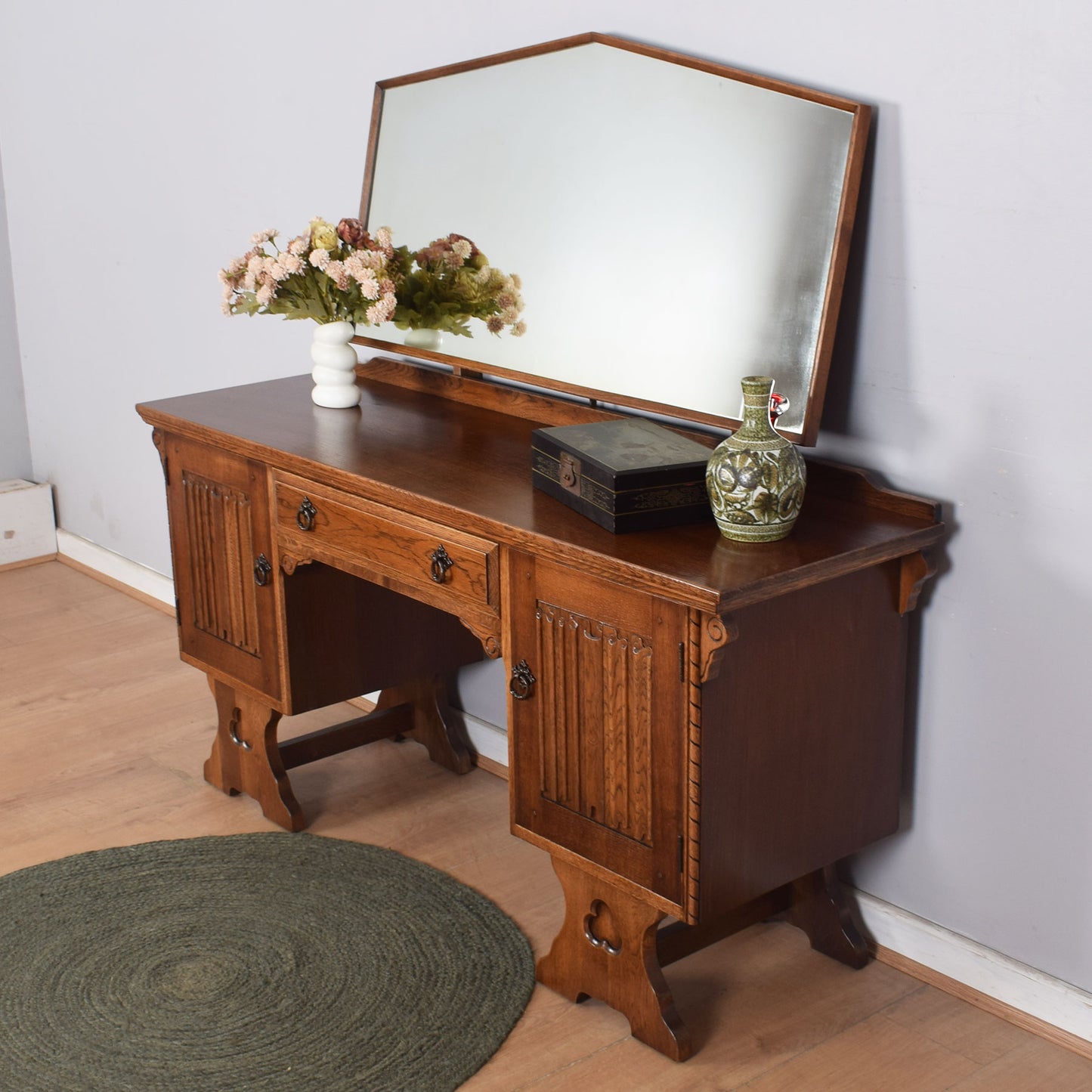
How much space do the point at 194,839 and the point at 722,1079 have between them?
1.33 meters

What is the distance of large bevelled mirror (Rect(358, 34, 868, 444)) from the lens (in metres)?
2.29

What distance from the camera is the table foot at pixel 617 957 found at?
2262 millimetres

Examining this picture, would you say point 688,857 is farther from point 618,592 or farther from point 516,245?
point 516,245

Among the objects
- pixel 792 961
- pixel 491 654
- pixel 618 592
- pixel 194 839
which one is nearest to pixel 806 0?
pixel 618 592

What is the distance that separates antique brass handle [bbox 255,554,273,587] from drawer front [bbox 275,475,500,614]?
0.29ft

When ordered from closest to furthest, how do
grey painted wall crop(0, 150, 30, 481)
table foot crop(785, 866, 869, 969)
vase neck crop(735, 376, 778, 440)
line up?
vase neck crop(735, 376, 778, 440) → table foot crop(785, 866, 869, 969) → grey painted wall crop(0, 150, 30, 481)

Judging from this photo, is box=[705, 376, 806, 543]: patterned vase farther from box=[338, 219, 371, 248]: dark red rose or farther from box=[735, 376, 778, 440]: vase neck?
box=[338, 219, 371, 248]: dark red rose

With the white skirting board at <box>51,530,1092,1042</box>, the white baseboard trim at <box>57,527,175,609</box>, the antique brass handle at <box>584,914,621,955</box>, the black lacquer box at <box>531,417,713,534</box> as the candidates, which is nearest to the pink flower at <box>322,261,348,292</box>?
the black lacquer box at <box>531,417,713,534</box>

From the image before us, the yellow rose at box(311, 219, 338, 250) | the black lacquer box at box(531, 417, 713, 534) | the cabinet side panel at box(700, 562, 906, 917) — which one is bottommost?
the cabinet side panel at box(700, 562, 906, 917)

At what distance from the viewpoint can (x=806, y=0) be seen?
2.26 meters

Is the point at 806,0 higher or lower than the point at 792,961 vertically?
higher

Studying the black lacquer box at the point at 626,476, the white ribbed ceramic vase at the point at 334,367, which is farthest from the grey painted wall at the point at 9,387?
the black lacquer box at the point at 626,476

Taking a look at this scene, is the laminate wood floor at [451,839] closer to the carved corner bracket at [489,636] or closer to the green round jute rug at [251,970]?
the green round jute rug at [251,970]

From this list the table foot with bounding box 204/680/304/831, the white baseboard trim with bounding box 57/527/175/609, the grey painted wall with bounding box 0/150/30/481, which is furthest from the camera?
the grey painted wall with bounding box 0/150/30/481
